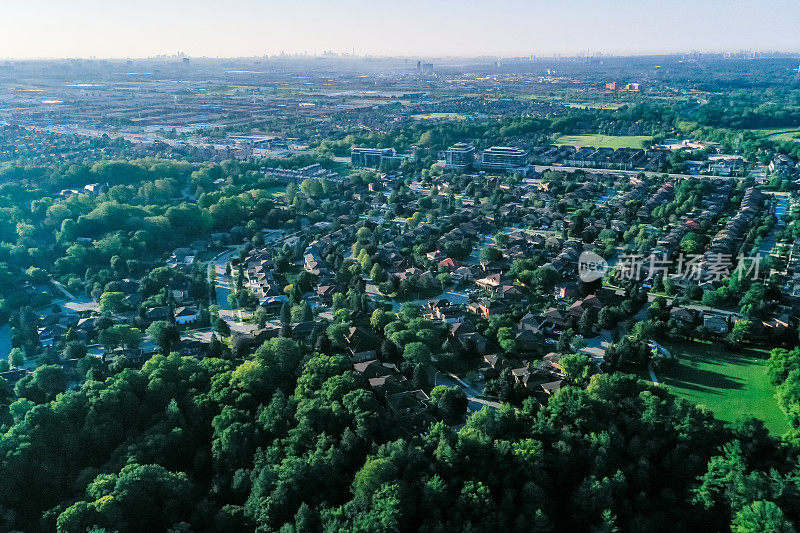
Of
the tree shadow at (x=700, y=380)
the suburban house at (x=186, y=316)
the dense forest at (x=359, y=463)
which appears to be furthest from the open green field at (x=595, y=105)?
the dense forest at (x=359, y=463)

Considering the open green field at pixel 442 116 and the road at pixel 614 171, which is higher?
the open green field at pixel 442 116

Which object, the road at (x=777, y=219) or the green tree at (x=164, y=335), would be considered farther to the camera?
the road at (x=777, y=219)

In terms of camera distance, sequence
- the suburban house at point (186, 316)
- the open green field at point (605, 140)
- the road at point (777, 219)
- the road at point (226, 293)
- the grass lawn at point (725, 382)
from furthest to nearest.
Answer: the open green field at point (605, 140) → the road at point (777, 219) → the suburban house at point (186, 316) → the road at point (226, 293) → the grass lawn at point (725, 382)

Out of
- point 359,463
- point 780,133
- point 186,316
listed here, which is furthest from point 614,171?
point 359,463

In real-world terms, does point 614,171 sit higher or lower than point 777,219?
higher

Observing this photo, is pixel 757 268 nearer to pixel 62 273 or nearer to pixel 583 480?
pixel 583 480

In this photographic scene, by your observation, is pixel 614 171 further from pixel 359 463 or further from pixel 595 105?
pixel 595 105

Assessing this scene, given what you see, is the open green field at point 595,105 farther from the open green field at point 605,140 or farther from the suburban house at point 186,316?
the suburban house at point 186,316
